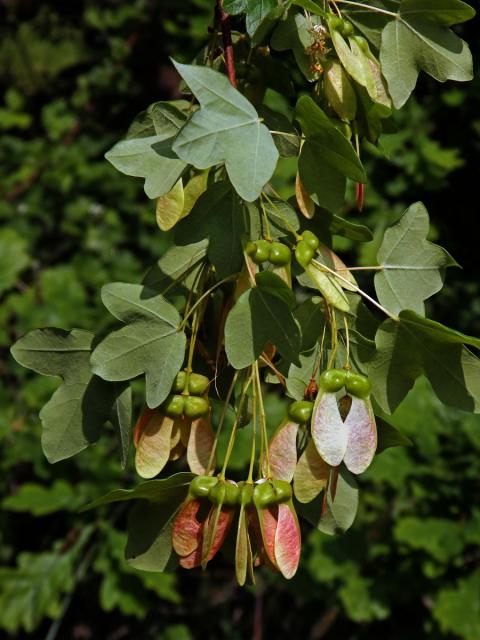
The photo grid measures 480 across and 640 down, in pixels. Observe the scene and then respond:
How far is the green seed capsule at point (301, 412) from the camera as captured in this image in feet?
2.56

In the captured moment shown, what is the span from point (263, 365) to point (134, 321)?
0.13 meters

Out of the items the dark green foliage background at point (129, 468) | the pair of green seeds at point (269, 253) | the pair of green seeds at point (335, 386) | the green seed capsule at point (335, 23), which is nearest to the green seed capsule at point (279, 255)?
the pair of green seeds at point (269, 253)

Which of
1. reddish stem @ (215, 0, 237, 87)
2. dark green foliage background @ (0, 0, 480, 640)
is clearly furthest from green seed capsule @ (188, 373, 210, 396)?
dark green foliage background @ (0, 0, 480, 640)

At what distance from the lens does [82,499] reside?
88.9 inches

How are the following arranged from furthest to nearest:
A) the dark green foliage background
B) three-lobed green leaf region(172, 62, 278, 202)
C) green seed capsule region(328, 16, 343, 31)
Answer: the dark green foliage background, green seed capsule region(328, 16, 343, 31), three-lobed green leaf region(172, 62, 278, 202)

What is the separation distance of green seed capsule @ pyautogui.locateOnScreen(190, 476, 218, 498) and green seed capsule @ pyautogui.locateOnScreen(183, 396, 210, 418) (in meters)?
0.06

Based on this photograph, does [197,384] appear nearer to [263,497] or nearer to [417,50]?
[263,497]

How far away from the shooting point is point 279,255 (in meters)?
0.79

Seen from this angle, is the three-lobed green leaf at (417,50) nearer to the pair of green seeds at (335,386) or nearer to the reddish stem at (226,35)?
the reddish stem at (226,35)

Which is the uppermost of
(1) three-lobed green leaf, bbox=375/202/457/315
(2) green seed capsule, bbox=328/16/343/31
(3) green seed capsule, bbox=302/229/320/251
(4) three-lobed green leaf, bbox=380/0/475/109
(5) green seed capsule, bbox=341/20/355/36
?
(2) green seed capsule, bbox=328/16/343/31

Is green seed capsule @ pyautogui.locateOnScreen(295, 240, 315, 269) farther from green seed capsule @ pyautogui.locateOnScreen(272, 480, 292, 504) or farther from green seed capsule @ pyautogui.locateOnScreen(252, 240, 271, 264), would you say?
green seed capsule @ pyautogui.locateOnScreen(272, 480, 292, 504)

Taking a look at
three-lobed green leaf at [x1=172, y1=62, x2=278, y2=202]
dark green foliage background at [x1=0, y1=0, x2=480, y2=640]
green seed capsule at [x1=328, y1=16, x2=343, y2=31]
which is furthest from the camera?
dark green foliage background at [x1=0, y1=0, x2=480, y2=640]

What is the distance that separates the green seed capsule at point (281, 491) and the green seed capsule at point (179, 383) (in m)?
0.13

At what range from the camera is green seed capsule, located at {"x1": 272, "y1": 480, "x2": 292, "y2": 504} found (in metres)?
0.75
